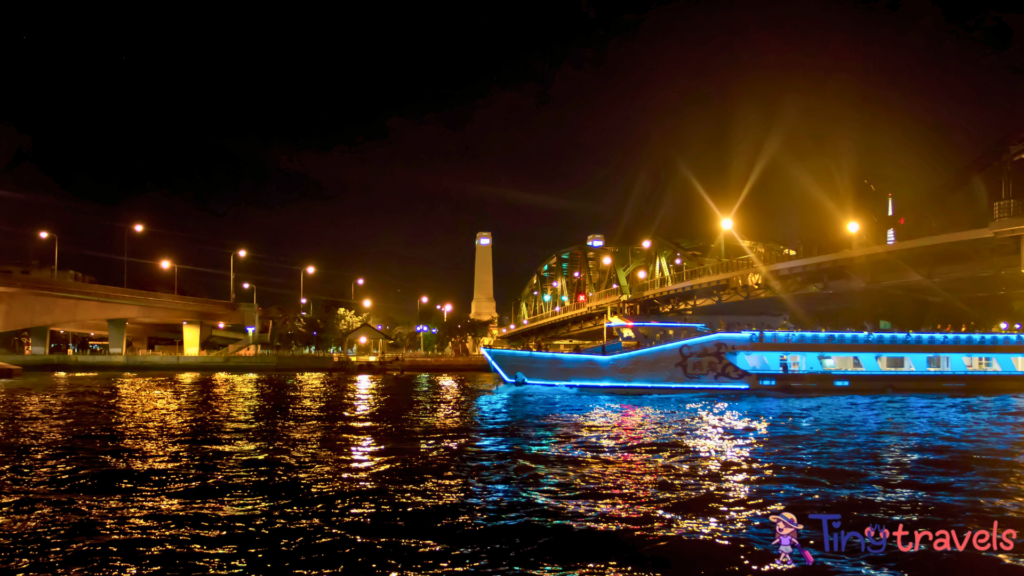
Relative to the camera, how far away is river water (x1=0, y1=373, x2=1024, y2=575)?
24.7 ft

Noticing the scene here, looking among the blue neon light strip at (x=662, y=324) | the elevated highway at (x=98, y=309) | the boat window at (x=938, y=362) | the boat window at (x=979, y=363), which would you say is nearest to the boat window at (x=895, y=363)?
the boat window at (x=938, y=362)

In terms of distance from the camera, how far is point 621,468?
12.8 meters

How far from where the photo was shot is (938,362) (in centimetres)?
4025

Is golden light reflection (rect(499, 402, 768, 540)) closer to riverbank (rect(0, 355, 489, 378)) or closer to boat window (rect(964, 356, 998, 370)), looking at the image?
boat window (rect(964, 356, 998, 370))

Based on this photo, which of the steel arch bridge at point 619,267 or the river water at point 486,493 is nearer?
the river water at point 486,493

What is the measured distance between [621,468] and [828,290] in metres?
41.2

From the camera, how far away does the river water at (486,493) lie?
752 centimetres

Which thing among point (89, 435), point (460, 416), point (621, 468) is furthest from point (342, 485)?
point (460, 416)
